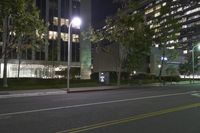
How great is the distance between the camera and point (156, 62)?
73312 millimetres

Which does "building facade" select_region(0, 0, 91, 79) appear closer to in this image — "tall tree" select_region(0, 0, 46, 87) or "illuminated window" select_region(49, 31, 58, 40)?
"illuminated window" select_region(49, 31, 58, 40)

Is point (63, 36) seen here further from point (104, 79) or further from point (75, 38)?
point (104, 79)

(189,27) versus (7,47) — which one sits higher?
(189,27)

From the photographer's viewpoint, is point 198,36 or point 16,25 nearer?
point 16,25

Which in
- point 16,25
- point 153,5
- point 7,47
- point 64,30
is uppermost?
point 153,5

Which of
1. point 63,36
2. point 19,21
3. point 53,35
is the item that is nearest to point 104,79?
point 19,21

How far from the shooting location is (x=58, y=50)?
62906mm

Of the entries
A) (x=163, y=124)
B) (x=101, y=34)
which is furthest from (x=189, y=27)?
(x=163, y=124)

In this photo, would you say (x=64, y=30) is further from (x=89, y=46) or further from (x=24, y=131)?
(x=24, y=131)

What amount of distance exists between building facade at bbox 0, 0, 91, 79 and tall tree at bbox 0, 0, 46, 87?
1023 inches

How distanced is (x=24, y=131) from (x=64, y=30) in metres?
63.6

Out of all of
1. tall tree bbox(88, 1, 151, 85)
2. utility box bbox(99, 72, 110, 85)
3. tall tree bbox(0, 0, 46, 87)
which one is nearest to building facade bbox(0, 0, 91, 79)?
tall tree bbox(88, 1, 151, 85)

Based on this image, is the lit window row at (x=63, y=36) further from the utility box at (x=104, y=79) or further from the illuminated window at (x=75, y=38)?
the utility box at (x=104, y=79)

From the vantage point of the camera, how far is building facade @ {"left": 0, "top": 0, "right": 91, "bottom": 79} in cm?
6212
